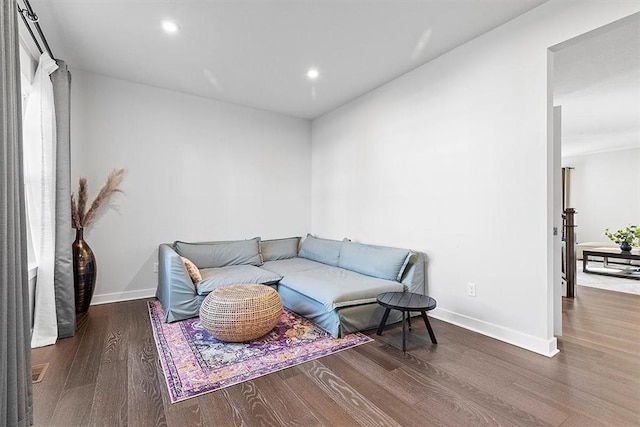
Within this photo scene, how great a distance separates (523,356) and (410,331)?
85 cm

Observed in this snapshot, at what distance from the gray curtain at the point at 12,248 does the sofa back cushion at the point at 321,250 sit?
299 centimetres

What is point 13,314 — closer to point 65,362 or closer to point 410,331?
point 65,362

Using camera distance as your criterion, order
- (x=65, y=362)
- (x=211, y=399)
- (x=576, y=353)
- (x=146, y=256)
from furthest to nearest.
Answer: (x=146, y=256) → (x=576, y=353) → (x=65, y=362) → (x=211, y=399)

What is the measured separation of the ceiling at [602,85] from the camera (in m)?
2.82

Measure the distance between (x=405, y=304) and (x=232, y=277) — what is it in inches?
71.5

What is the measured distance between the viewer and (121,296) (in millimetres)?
3730

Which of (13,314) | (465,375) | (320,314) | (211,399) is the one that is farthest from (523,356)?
(13,314)

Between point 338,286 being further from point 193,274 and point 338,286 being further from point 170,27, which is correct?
point 170,27

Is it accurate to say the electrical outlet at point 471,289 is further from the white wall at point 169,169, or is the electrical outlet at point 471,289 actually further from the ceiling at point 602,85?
the white wall at point 169,169

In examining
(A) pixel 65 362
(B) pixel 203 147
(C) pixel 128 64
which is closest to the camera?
(A) pixel 65 362

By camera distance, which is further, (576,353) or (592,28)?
(576,353)

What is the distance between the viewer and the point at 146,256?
388cm

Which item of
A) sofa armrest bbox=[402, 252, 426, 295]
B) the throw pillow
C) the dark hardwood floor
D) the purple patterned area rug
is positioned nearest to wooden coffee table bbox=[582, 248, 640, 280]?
the dark hardwood floor

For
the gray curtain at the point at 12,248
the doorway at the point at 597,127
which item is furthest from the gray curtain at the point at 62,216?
the doorway at the point at 597,127
